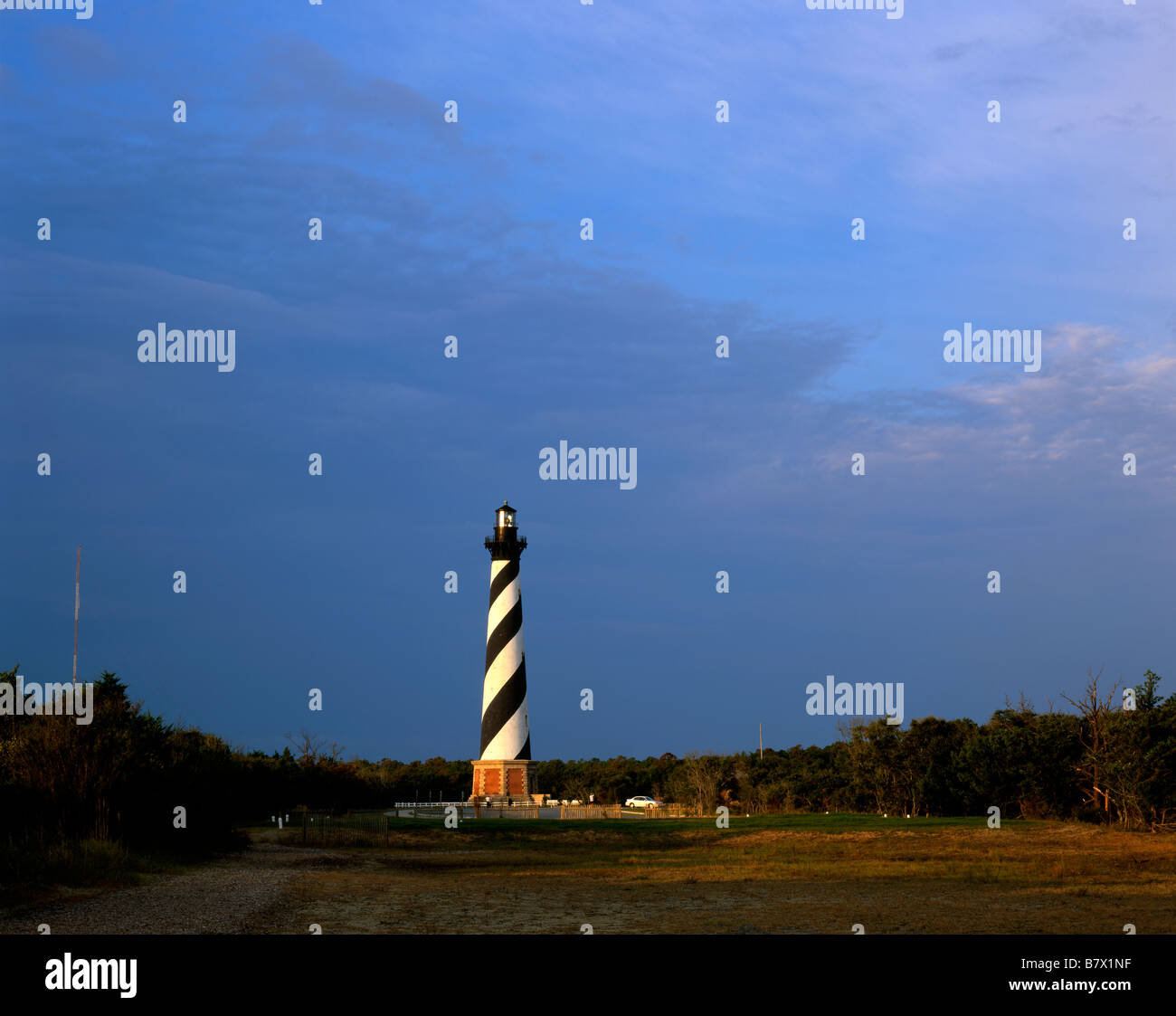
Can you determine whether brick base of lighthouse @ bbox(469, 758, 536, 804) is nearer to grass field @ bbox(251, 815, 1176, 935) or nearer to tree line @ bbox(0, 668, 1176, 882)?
tree line @ bbox(0, 668, 1176, 882)

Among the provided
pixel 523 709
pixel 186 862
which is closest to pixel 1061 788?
pixel 523 709

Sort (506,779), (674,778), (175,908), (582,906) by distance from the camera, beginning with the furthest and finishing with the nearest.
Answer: (674,778)
(506,779)
(582,906)
(175,908)

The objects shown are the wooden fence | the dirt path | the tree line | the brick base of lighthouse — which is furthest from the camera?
the brick base of lighthouse

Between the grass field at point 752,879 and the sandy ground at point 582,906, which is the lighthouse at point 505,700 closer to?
the grass field at point 752,879

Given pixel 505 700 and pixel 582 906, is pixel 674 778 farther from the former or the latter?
pixel 582 906

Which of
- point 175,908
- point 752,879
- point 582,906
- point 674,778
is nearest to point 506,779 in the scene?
point 674,778

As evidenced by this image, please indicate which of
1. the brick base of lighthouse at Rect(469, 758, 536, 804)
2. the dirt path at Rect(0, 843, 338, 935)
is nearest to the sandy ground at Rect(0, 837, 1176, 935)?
the dirt path at Rect(0, 843, 338, 935)
